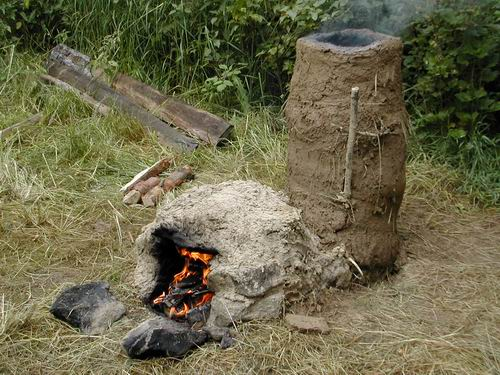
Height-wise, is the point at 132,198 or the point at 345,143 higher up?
the point at 345,143

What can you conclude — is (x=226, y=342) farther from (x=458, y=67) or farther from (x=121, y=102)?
(x=121, y=102)

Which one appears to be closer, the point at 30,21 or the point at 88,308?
the point at 88,308

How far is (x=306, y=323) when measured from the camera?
3893 mm

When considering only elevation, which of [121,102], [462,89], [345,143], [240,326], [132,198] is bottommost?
[132,198]

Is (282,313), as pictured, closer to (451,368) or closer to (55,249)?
(451,368)

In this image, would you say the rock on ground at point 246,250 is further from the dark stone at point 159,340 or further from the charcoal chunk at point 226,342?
the dark stone at point 159,340

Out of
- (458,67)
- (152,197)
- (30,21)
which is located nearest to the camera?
(152,197)

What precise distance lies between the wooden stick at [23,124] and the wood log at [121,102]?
0.54m

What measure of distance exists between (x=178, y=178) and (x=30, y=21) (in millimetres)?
3318

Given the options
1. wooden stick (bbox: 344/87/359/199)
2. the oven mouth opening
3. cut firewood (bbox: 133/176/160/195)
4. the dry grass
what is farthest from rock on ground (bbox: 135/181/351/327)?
cut firewood (bbox: 133/176/160/195)

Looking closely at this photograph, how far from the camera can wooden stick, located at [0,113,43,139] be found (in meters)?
6.56

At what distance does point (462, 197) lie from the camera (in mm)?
5578

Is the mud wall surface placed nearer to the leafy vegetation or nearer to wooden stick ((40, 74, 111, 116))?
the leafy vegetation

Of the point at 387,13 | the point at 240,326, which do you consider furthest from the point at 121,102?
the point at 240,326
